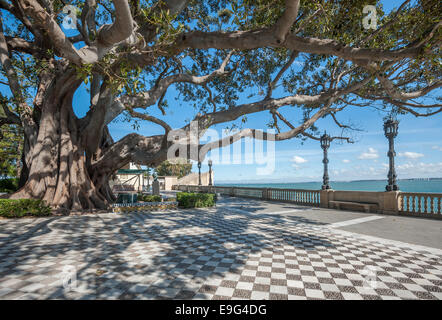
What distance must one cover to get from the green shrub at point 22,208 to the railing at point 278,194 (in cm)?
1379

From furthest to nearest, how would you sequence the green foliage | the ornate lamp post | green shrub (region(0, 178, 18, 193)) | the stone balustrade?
the green foliage, green shrub (region(0, 178, 18, 193)), the ornate lamp post, the stone balustrade

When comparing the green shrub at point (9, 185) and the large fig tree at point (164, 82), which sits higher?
the large fig tree at point (164, 82)

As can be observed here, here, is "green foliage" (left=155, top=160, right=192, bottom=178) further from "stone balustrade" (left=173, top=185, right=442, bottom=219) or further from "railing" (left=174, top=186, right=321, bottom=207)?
"stone balustrade" (left=173, top=185, right=442, bottom=219)

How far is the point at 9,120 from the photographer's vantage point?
1195cm

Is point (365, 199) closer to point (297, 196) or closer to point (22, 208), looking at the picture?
point (297, 196)

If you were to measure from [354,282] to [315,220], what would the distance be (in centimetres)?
547

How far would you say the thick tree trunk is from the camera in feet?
31.7


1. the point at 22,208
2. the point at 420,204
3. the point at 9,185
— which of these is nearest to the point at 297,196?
the point at 420,204

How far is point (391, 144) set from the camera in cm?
1023

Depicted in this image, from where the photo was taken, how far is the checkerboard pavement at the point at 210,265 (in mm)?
3068

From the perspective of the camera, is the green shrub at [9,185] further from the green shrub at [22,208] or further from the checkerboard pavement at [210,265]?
the checkerboard pavement at [210,265]

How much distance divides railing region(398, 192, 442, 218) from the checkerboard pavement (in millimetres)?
5159

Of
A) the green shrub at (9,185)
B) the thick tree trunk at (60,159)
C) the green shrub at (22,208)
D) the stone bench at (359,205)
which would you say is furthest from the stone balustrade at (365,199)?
the green shrub at (9,185)

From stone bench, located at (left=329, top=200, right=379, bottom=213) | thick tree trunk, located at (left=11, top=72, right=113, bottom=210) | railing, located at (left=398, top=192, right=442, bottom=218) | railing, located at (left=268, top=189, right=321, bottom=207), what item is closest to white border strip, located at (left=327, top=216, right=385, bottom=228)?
stone bench, located at (left=329, top=200, right=379, bottom=213)
